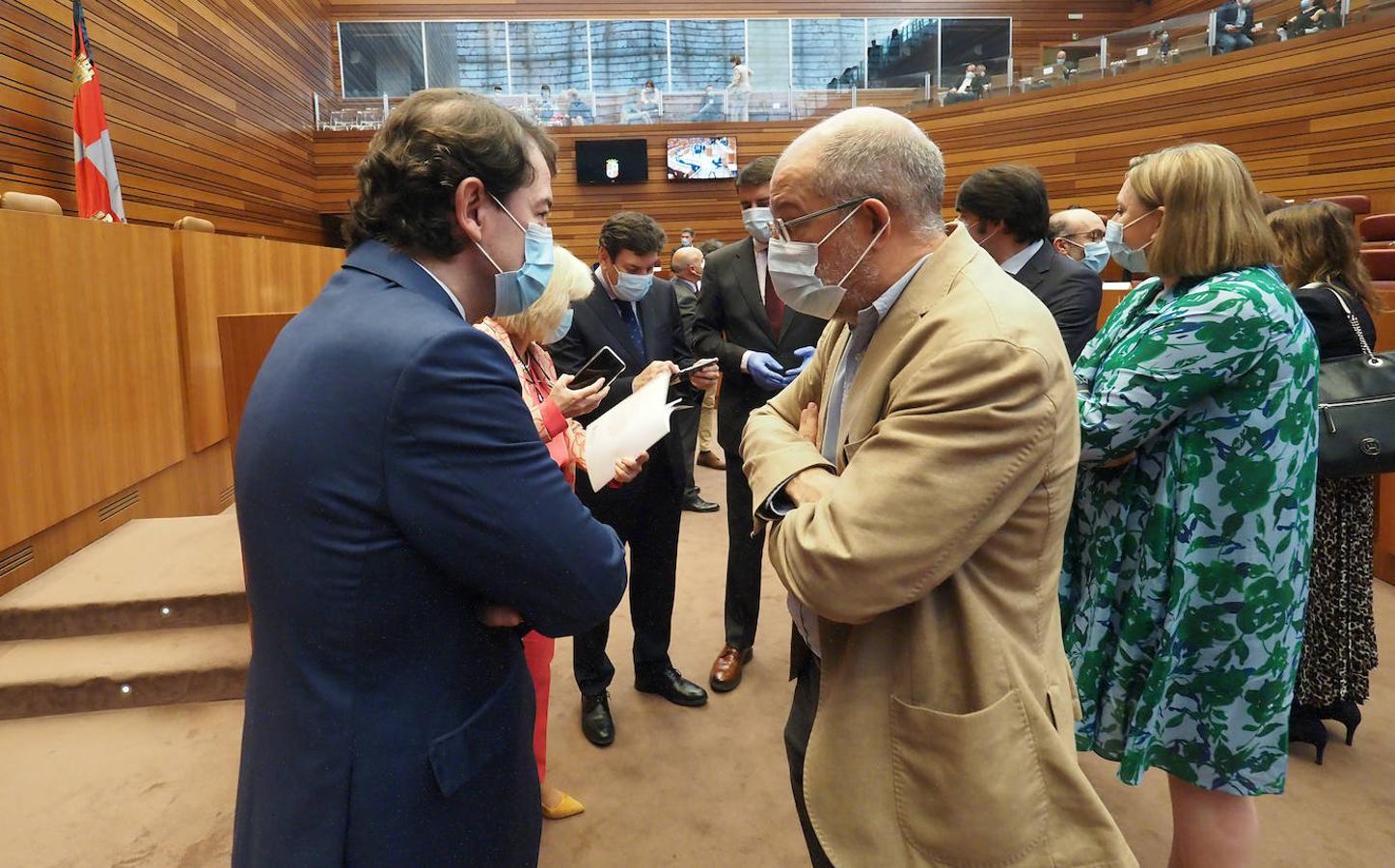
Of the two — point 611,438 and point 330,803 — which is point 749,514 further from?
point 330,803

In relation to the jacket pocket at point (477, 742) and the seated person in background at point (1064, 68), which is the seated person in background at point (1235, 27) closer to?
the seated person in background at point (1064, 68)

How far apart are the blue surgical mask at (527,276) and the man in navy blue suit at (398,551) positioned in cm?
11

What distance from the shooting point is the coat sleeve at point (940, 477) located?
3.18 ft

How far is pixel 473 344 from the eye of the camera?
86cm

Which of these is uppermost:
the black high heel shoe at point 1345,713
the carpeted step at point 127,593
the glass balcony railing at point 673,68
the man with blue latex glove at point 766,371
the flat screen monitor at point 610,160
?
the glass balcony railing at point 673,68

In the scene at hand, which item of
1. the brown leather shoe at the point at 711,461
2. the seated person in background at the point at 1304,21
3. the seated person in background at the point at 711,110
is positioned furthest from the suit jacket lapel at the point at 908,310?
the seated person in background at the point at 711,110

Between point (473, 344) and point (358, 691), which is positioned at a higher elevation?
point (473, 344)

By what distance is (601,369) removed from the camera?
80.0 inches

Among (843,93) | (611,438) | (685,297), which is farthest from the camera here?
(843,93)

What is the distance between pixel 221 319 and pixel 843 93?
1175cm

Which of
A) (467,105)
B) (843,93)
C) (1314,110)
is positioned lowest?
(467,105)

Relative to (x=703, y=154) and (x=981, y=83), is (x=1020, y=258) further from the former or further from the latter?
(x=703, y=154)

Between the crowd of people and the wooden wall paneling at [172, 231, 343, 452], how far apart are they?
4.06m

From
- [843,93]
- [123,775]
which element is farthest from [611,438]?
[843,93]
